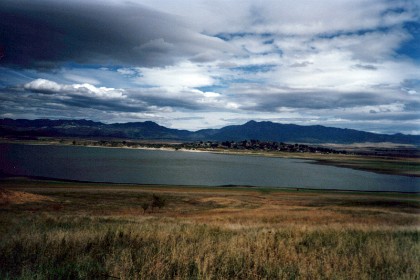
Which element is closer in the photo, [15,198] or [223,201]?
[15,198]

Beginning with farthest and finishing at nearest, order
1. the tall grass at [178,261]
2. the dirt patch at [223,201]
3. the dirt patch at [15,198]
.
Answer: the dirt patch at [223,201], the dirt patch at [15,198], the tall grass at [178,261]

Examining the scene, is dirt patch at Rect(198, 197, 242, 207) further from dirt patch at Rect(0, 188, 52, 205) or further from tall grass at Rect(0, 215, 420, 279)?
tall grass at Rect(0, 215, 420, 279)

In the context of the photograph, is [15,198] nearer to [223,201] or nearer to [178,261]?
[223,201]

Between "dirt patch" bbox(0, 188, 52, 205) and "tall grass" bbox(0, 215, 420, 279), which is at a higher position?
"tall grass" bbox(0, 215, 420, 279)

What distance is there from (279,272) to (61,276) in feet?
15.5

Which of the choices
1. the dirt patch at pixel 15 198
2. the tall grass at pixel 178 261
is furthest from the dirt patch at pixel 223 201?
the tall grass at pixel 178 261

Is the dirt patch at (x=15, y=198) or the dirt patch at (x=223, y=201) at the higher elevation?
the dirt patch at (x=15, y=198)

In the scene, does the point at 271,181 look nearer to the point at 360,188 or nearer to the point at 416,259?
the point at 360,188

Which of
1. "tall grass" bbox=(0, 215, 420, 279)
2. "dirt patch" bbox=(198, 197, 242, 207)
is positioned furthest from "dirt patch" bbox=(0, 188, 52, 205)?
"tall grass" bbox=(0, 215, 420, 279)

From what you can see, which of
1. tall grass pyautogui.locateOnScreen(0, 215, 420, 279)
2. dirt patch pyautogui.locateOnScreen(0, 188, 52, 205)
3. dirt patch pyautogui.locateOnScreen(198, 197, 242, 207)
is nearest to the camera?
tall grass pyautogui.locateOnScreen(0, 215, 420, 279)

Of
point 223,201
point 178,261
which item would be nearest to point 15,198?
point 223,201

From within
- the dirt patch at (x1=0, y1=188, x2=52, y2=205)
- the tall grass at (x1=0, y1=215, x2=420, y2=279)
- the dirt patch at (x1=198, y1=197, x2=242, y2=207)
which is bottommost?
the dirt patch at (x1=198, y1=197, x2=242, y2=207)

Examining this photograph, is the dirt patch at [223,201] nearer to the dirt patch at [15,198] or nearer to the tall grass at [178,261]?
the dirt patch at [15,198]

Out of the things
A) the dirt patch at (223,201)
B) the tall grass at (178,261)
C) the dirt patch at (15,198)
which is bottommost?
the dirt patch at (223,201)
